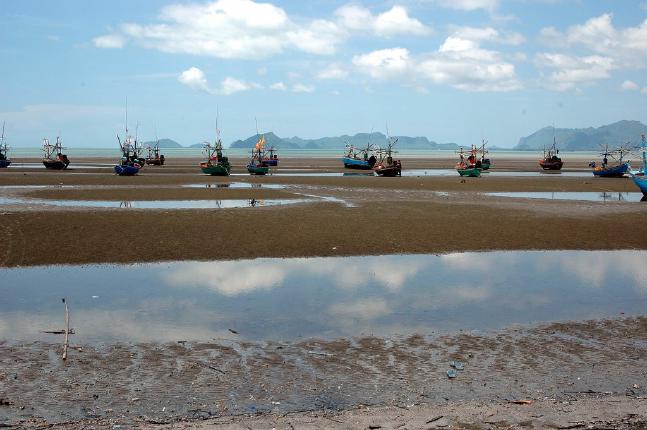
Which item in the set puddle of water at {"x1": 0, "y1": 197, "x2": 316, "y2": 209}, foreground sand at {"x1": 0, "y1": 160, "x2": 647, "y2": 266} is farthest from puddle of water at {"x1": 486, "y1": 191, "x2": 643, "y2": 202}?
puddle of water at {"x1": 0, "y1": 197, "x2": 316, "y2": 209}

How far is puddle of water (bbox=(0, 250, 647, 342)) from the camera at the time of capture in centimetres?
1455

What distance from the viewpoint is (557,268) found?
22.0 m

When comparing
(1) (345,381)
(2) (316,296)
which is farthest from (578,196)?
(1) (345,381)

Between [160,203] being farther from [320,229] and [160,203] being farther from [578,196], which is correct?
[578,196]

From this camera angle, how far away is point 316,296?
17719mm

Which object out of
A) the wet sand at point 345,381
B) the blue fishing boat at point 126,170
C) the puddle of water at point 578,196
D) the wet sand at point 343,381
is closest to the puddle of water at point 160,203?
the wet sand at point 345,381

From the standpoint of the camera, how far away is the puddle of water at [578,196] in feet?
157

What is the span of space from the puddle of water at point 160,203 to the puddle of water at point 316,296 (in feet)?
56.5

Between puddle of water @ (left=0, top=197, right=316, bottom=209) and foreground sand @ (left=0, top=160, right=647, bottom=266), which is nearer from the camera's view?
foreground sand @ (left=0, top=160, right=647, bottom=266)

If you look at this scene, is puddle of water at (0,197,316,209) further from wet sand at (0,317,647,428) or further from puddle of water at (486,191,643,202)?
wet sand at (0,317,647,428)

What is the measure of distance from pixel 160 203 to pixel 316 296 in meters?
26.0

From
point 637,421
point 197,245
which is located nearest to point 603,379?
point 637,421

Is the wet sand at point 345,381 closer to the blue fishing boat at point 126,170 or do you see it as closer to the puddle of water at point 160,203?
the puddle of water at point 160,203

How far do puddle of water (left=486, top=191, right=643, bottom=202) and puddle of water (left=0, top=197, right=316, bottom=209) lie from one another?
18150 mm
